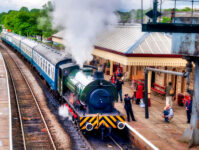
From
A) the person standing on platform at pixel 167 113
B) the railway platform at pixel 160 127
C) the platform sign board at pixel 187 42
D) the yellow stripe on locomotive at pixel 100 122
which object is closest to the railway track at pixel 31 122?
the yellow stripe on locomotive at pixel 100 122

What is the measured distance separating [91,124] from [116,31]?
11.5 meters

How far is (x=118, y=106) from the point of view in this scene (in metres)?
15.9

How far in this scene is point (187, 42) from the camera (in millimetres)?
9859

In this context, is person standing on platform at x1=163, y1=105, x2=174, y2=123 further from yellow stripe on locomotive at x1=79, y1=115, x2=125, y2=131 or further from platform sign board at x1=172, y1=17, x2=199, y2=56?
platform sign board at x1=172, y1=17, x2=199, y2=56

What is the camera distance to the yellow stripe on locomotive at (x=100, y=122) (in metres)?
11.2

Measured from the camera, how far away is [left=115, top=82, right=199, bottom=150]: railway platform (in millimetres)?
10539

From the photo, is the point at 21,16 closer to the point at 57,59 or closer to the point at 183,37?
the point at 57,59

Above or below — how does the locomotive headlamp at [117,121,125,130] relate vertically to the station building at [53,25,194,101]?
below

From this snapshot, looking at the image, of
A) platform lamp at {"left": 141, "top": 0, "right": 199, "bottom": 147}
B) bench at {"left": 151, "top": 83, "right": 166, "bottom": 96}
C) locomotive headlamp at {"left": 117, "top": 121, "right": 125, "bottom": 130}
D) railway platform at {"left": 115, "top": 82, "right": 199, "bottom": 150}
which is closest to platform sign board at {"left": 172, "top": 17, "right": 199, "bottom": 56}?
platform lamp at {"left": 141, "top": 0, "right": 199, "bottom": 147}

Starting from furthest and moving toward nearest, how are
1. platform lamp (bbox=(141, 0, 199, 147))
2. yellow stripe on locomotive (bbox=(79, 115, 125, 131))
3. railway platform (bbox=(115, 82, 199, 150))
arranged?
yellow stripe on locomotive (bbox=(79, 115, 125, 131)), railway platform (bbox=(115, 82, 199, 150)), platform lamp (bbox=(141, 0, 199, 147))

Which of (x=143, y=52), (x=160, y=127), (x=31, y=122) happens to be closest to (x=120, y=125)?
(x=160, y=127)

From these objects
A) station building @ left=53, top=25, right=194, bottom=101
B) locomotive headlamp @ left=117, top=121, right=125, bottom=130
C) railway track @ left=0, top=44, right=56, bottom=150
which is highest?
station building @ left=53, top=25, right=194, bottom=101

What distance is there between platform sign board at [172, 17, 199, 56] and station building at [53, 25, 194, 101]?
5468 mm

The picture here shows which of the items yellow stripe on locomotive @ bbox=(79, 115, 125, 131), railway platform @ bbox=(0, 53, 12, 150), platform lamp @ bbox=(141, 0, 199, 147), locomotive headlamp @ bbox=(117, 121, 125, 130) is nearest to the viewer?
platform lamp @ bbox=(141, 0, 199, 147)
